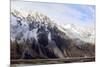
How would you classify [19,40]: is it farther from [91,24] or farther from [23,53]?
[91,24]

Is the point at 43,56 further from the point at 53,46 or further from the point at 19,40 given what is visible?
the point at 19,40

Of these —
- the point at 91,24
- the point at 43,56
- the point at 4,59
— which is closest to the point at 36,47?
the point at 43,56

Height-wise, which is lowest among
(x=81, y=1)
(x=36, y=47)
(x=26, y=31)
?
(x=36, y=47)

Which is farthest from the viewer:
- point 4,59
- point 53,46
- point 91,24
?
point 91,24

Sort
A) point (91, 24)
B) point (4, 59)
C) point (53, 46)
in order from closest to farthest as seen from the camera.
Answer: point (4, 59) < point (53, 46) < point (91, 24)
